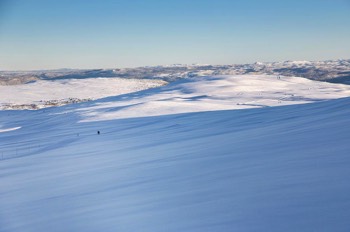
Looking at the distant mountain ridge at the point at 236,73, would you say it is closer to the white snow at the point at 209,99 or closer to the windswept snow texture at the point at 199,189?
the white snow at the point at 209,99

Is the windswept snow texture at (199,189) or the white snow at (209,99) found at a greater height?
the windswept snow texture at (199,189)

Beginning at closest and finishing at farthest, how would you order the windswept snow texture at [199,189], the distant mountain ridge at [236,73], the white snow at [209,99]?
1. the windswept snow texture at [199,189]
2. the white snow at [209,99]
3. the distant mountain ridge at [236,73]

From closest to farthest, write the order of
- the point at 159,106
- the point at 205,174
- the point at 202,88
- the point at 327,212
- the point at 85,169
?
the point at 327,212
the point at 205,174
the point at 85,169
the point at 159,106
the point at 202,88

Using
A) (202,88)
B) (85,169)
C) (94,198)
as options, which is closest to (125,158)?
(85,169)

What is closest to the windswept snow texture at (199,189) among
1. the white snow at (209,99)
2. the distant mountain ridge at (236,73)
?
the white snow at (209,99)

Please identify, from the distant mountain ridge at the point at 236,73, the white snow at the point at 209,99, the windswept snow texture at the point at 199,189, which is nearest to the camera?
the windswept snow texture at the point at 199,189

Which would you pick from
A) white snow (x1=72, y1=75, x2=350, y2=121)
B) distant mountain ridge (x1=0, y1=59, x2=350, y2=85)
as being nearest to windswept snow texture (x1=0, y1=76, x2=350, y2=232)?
white snow (x1=72, y1=75, x2=350, y2=121)

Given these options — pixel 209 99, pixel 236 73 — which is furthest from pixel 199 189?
pixel 236 73

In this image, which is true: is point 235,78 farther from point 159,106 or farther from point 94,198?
point 94,198

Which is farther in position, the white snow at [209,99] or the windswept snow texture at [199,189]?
the white snow at [209,99]

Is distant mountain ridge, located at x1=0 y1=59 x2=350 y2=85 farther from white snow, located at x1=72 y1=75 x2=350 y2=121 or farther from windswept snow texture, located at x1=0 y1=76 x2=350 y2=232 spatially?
windswept snow texture, located at x1=0 y1=76 x2=350 y2=232

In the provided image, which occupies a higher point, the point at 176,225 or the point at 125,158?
the point at 176,225
